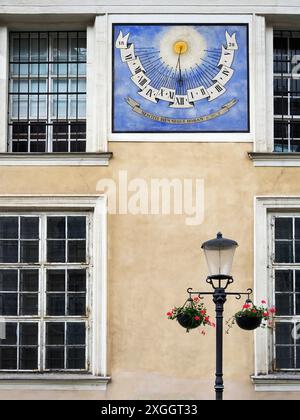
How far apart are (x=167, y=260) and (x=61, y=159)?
6.86 feet

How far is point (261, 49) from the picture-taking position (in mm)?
18375

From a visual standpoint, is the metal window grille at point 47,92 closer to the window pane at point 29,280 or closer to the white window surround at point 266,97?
the window pane at point 29,280

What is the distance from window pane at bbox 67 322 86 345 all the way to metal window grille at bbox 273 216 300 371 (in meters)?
2.73

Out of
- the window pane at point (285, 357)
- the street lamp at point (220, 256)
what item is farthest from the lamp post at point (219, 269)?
the window pane at point (285, 357)

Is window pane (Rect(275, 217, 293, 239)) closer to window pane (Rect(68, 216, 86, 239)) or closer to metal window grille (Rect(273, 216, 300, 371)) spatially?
metal window grille (Rect(273, 216, 300, 371))

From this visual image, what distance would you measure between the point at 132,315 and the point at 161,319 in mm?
412

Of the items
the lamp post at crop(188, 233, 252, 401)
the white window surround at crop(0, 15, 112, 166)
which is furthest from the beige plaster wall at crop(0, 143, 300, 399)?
the lamp post at crop(188, 233, 252, 401)

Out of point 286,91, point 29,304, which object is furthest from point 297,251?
point 29,304

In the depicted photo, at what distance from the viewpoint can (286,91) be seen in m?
18.7

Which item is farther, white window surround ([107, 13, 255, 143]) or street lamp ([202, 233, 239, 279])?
white window surround ([107, 13, 255, 143])

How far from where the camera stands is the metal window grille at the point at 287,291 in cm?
1786

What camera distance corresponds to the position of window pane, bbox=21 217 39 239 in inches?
713

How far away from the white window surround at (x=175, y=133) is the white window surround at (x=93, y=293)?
1.06 meters
